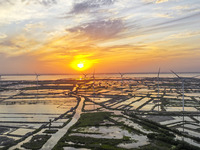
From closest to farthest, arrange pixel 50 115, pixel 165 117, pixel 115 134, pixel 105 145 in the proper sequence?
pixel 105 145
pixel 115 134
pixel 165 117
pixel 50 115

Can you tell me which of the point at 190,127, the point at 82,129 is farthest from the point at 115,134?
the point at 190,127

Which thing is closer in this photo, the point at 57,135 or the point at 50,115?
the point at 57,135

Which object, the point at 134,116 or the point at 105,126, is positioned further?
the point at 134,116

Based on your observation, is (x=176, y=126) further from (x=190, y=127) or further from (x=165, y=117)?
(x=165, y=117)

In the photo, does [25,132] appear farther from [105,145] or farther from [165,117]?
[165,117]

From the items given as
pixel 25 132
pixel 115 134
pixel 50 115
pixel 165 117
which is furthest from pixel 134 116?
pixel 25 132

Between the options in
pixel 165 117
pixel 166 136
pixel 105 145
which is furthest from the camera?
pixel 165 117
